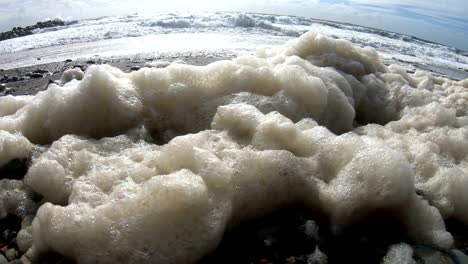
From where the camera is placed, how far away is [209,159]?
304 cm

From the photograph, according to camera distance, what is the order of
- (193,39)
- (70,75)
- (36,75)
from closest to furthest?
(70,75) → (36,75) → (193,39)

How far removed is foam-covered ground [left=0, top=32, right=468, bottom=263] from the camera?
8.43 feet

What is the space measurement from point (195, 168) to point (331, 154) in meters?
1.19

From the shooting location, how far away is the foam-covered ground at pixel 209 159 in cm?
257

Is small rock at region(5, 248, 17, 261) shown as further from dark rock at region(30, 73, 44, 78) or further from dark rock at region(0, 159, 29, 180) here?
dark rock at region(30, 73, 44, 78)

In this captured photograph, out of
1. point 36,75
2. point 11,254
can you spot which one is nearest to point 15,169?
point 11,254

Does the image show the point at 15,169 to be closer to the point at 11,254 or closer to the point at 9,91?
the point at 11,254

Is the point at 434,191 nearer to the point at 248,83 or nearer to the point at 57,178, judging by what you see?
the point at 248,83

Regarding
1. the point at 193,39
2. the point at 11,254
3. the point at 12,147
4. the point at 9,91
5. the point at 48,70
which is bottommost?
the point at 193,39

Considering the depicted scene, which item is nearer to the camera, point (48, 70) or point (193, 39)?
point (48, 70)

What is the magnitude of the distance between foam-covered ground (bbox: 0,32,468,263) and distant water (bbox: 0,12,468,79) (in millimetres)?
5732

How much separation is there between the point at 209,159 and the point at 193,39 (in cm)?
913

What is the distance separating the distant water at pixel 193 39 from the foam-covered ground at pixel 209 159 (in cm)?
573

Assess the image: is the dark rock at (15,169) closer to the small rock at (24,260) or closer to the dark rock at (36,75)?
the small rock at (24,260)
